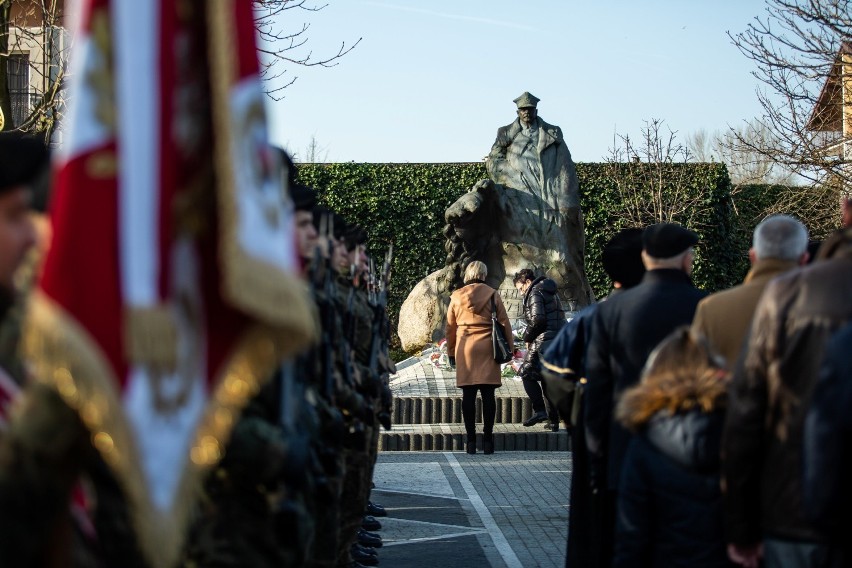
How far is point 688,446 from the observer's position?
4770 millimetres

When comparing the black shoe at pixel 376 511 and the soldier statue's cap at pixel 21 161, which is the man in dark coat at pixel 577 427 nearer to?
the black shoe at pixel 376 511

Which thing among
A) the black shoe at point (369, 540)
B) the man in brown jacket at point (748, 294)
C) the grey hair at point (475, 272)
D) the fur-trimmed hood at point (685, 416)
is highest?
the man in brown jacket at point (748, 294)

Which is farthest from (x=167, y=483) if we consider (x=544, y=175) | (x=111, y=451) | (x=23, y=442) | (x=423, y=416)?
(x=544, y=175)

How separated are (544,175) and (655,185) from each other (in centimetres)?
1218

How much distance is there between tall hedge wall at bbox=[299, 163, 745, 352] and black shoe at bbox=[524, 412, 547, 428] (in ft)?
42.5

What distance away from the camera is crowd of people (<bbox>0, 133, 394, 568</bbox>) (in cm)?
263

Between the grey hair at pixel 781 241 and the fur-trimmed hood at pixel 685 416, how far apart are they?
2.98 feet

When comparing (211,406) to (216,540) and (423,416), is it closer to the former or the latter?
(216,540)

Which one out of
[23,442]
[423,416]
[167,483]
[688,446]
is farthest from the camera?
[423,416]

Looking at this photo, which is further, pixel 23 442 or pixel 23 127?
pixel 23 127

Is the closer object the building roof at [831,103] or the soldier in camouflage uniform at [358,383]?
the soldier in camouflage uniform at [358,383]

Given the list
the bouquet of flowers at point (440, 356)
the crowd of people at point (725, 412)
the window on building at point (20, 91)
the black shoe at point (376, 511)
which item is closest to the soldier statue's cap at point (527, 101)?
the bouquet of flowers at point (440, 356)

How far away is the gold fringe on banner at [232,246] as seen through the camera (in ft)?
8.96

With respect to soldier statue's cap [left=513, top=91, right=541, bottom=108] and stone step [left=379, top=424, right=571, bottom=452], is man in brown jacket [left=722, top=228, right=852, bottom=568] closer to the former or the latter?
stone step [left=379, top=424, right=571, bottom=452]
